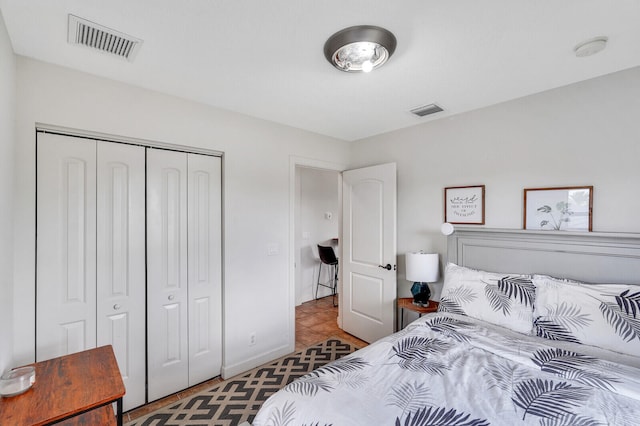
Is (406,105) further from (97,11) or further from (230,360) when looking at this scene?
(230,360)

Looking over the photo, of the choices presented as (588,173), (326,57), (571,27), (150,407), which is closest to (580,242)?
(588,173)

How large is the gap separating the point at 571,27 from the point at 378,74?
3.23 ft

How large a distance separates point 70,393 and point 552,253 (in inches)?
115

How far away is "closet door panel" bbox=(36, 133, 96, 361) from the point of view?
1.75 m

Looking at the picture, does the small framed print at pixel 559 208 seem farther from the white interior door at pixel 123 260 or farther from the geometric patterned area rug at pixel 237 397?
the white interior door at pixel 123 260

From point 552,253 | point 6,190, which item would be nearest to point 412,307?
point 552,253

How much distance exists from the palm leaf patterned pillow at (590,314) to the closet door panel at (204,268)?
2412 millimetres

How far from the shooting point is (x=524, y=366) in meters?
1.45

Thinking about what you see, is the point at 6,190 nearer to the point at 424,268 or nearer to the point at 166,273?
the point at 166,273

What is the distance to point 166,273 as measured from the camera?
2.23m

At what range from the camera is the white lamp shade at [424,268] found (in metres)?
2.58

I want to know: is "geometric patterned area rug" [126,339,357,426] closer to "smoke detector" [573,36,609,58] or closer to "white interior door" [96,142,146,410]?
"white interior door" [96,142,146,410]

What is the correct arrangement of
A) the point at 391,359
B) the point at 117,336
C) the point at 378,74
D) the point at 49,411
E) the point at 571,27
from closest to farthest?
the point at 49,411 < the point at 571,27 < the point at 391,359 < the point at 378,74 < the point at 117,336

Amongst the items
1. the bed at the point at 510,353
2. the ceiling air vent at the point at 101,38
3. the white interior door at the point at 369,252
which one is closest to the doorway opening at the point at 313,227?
the white interior door at the point at 369,252
